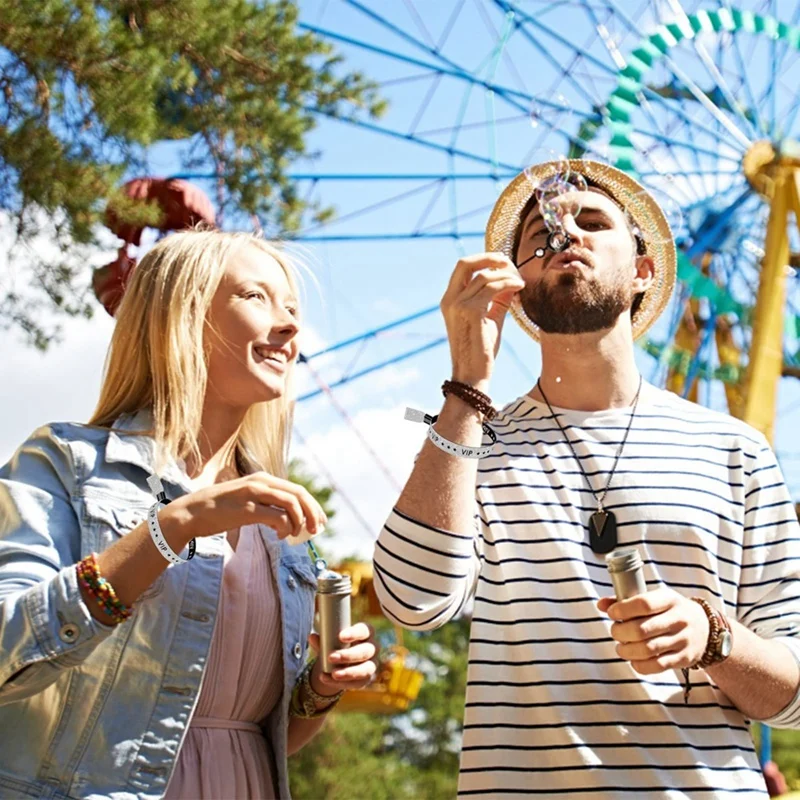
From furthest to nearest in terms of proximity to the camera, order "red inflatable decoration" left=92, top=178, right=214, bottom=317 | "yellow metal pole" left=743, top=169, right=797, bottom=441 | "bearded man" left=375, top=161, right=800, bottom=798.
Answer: "yellow metal pole" left=743, top=169, right=797, bottom=441 → "red inflatable decoration" left=92, top=178, right=214, bottom=317 → "bearded man" left=375, top=161, right=800, bottom=798

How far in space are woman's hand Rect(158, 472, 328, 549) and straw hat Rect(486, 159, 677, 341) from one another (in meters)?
Answer: 0.84

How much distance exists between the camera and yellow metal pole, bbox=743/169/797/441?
20.4 ft

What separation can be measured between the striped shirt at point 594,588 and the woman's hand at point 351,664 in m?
0.09

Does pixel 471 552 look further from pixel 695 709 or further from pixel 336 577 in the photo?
pixel 695 709

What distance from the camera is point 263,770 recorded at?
195cm

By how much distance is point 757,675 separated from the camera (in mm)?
1806

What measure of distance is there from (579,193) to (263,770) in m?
1.20

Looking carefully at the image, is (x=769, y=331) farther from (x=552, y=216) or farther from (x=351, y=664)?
(x=351, y=664)

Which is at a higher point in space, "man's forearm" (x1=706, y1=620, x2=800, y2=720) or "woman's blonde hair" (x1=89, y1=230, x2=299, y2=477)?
"woman's blonde hair" (x1=89, y1=230, x2=299, y2=477)

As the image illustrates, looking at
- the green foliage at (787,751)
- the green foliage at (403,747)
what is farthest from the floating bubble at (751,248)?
the green foliage at (787,751)

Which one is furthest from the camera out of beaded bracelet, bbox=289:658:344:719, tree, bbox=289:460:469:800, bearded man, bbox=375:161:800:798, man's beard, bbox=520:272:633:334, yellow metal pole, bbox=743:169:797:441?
tree, bbox=289:460:469:800

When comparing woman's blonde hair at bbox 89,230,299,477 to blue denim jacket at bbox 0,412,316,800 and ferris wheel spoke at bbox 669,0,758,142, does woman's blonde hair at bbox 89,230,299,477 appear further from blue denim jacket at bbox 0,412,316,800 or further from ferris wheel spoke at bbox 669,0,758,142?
ferris wheel spoke at bbox 669,0,758,142

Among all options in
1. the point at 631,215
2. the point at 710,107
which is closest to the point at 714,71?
the point at 710,107

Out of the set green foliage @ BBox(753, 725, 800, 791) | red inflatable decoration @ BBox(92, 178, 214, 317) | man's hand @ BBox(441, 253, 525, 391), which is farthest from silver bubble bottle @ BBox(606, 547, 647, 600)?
green foliage @ BBox(753, 725, 800, 791)
